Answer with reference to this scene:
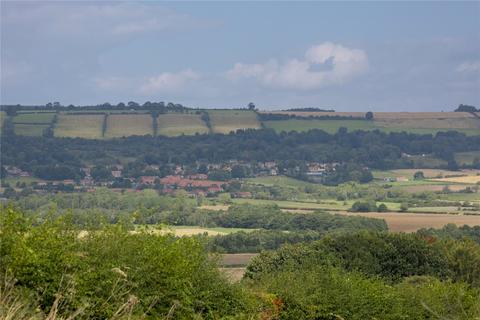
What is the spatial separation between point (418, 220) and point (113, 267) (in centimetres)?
8839

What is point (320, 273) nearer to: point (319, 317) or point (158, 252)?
point (319, 317)

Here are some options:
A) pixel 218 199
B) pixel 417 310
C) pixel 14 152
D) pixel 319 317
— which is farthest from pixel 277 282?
pixel 14 152

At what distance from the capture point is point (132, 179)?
192750mm

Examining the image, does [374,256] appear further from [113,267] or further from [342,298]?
[113,267]

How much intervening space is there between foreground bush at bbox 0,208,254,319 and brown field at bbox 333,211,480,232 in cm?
6788

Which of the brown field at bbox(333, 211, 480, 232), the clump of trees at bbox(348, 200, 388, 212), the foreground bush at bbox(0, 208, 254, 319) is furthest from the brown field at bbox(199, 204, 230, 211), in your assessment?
the foreground bush at bbox(0, 208, 254, 319)

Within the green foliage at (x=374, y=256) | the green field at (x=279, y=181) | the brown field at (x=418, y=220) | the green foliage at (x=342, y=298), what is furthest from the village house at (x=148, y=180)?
the green foliage at (x=342, y=298)

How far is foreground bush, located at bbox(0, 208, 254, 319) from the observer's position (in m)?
22.5

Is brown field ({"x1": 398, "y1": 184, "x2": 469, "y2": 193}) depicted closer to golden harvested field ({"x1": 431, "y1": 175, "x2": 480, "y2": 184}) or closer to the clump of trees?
golden harvested field ({"x1": 431, "y1": 175, "x2": 480, "y2": 184})

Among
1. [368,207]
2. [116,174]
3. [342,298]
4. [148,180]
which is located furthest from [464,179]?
[342,298]

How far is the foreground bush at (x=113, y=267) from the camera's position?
74.0 ft

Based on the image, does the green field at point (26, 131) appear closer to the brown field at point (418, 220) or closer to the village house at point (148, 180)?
the village house at point (148, 180)

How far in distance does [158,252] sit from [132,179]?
16405cm

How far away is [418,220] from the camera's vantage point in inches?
4373
